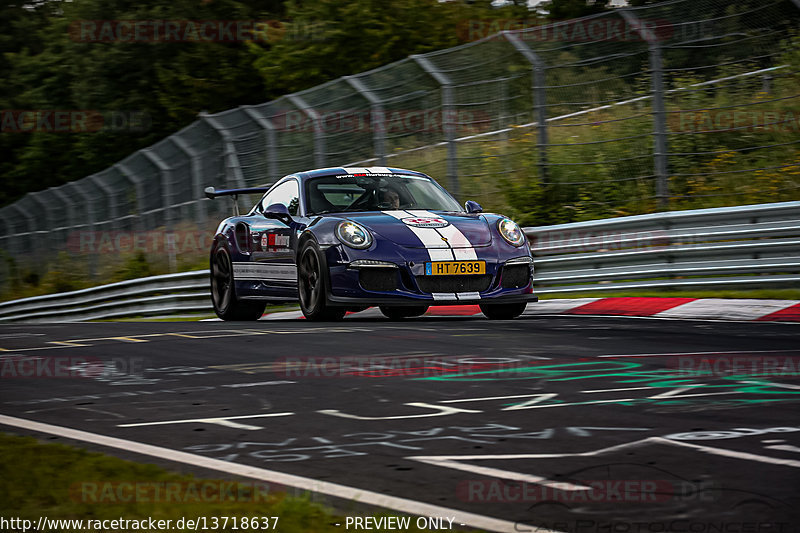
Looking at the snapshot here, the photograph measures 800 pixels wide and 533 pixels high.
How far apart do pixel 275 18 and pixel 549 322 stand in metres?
33.7

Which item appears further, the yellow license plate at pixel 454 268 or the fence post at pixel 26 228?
the fence post at pixel 26 228

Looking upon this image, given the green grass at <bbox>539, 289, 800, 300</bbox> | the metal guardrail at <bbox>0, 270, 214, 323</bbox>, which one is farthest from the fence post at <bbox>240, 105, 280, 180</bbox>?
the green grass at <bbox>539, 289, 800, 300</bbox>

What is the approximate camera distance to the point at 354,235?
941 cm

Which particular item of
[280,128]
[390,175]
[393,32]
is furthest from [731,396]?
[393,32]

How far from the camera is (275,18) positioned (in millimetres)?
41156

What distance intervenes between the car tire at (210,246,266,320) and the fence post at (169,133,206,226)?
5945mm

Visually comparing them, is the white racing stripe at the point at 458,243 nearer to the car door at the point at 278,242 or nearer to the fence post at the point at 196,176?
the car door at the point at 278,242

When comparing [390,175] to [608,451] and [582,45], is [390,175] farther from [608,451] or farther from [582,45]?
[608,451]

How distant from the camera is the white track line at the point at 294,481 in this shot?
122 inches

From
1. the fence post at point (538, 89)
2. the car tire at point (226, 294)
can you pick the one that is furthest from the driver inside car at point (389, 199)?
the fence post at point (538, 89)

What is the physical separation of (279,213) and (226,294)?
1.89 meters

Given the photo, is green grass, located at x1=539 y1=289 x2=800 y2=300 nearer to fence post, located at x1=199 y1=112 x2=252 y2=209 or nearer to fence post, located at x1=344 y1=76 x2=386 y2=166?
fence post, located at x1=344 y1=76 x2=386 y2=166

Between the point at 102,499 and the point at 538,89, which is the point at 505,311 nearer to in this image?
the point at 538,89

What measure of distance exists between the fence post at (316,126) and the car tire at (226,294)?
3.93 m
